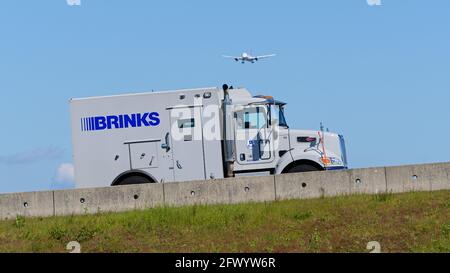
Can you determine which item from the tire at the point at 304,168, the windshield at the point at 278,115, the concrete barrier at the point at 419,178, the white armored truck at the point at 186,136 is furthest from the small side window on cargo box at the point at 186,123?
the concrete barrier at the point at 419,178

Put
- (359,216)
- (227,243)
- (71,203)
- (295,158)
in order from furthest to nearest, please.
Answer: (295,158)
(71,203)
(359,216)
(227,243)

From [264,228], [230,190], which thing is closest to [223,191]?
[230,190]

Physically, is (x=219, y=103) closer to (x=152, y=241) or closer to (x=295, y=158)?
(x=295, y=158)

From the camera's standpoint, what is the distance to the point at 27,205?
68.4 ft

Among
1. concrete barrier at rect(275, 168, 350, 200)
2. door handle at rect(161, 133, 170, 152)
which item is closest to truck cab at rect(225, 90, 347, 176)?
door handle at rect(161, 133, 170, 152)

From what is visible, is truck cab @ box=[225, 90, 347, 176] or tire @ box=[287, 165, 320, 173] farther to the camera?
truck cab @ box=[225, 90, 347, 176]

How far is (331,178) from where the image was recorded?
65.4 feet

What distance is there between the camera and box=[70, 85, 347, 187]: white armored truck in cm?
2370

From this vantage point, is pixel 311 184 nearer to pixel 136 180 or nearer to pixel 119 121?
pixel 136 180

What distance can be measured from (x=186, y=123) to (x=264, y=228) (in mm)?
7149

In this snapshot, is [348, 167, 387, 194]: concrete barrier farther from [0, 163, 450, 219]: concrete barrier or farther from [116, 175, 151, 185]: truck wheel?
[116, 175, 151, 185]: truck wheel

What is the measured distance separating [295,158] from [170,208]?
525 cm

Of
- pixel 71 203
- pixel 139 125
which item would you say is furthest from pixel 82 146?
pixel 71 203

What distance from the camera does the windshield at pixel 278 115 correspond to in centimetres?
2389
